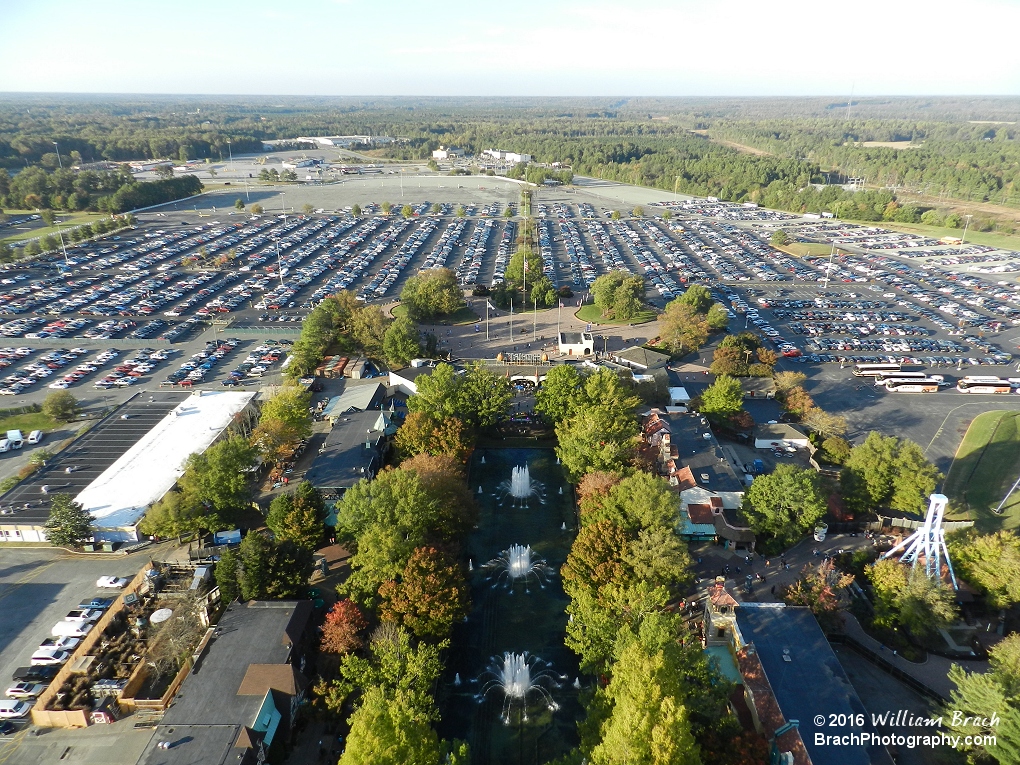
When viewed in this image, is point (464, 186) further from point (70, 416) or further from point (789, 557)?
point (789, 557)

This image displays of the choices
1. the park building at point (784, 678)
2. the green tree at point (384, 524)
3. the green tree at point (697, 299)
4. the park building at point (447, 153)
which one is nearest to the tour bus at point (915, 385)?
the green tree at point (697, 299)

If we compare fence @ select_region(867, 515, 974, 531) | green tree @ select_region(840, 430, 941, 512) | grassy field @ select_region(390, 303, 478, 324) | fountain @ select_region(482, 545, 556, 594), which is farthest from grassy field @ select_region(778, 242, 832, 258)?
fountain @ select_region(482, 545, 556, 594)

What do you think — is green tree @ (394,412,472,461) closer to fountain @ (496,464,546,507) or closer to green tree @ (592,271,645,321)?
fountain @ (496,464,546,507)

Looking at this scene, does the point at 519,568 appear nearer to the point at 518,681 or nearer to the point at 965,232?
the point at 518,681

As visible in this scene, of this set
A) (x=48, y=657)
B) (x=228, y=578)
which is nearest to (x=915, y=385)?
(x=228, y=578)

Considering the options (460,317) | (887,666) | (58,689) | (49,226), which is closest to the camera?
(58,689)

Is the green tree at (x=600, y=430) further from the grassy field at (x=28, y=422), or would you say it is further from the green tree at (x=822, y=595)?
the grassy field at (x=28, y=422)
